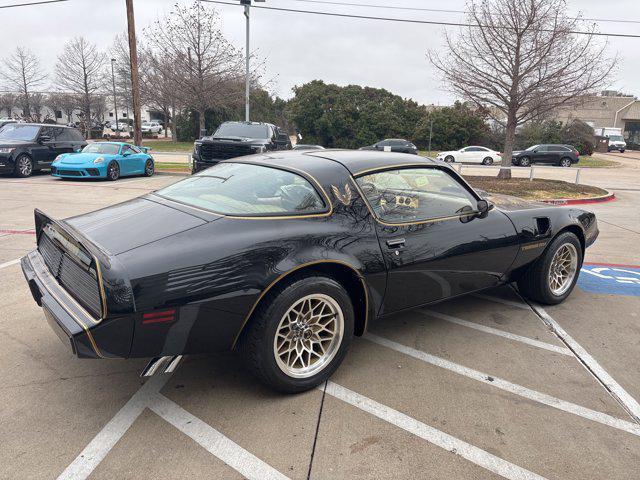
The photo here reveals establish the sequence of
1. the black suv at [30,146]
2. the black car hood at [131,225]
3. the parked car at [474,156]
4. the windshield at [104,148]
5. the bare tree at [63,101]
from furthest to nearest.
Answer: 1. the bare tree at [63,101]
2. the parked car at [474,156]
3. the windshield at [104,148]
4. the black suv at [30,146]
5. the black car hood at [131,225]

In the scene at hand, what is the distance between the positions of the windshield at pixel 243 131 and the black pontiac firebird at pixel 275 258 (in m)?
9.14

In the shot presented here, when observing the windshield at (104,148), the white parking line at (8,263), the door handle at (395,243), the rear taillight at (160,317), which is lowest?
the white parking line at (8,263)

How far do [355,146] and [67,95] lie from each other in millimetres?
33611

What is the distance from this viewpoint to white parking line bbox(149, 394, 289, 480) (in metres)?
2.19

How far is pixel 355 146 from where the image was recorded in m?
42.2

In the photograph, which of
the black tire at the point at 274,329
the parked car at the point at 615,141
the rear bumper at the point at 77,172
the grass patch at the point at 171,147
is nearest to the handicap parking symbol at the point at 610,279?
the black tire at the point at 274,329

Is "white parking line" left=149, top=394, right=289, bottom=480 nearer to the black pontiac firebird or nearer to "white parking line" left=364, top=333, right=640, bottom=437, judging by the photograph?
the black pontiac firebird

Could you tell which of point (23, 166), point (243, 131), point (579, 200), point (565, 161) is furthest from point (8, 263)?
point (565, 161)

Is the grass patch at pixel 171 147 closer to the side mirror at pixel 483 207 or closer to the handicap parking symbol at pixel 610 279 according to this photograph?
the handicap parking symbol at pixel 610 279

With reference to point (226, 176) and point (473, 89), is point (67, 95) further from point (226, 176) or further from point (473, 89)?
point (226, 176)

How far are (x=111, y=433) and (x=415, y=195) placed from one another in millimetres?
2664

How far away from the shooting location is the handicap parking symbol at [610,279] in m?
4.89

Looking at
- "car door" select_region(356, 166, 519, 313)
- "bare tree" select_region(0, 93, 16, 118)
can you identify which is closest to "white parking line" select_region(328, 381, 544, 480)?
"car door" select_region(356, 166, 519, 313)

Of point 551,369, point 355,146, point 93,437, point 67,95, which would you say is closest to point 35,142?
point 93,437
